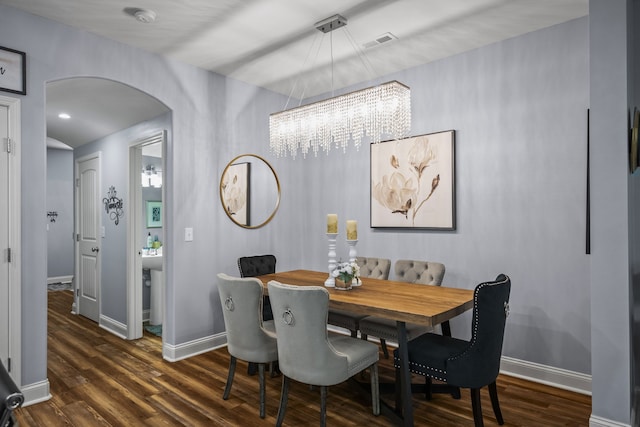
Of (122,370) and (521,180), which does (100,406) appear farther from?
(521,180)

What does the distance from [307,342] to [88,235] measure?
432 centimetres

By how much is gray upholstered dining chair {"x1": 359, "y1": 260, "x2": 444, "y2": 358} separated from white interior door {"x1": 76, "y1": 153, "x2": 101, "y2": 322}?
363 cm

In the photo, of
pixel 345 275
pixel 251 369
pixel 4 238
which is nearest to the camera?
pixel 4 238

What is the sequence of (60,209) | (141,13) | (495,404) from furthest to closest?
→ (60,209), (141,13), (495,404)

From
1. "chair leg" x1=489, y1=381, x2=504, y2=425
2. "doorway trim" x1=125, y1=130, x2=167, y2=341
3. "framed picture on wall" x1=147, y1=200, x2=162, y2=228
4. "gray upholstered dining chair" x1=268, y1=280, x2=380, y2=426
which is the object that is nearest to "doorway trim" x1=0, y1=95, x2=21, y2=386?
"doorway trim" x1=125, y1=130, x2=167, y2=341

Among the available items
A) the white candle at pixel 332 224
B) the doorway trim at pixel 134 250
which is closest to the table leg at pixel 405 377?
the white candle at pixel 332 224

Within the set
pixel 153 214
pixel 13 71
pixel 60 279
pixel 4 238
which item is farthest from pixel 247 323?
pixel 60 279

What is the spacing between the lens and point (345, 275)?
2.95 m

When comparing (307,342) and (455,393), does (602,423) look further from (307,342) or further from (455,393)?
(307,342)

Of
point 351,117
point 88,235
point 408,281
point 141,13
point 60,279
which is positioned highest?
point 141,13

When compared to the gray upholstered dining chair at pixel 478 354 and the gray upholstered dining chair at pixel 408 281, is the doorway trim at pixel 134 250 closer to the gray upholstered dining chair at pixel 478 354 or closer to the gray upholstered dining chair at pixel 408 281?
the gray upholstered dining chair at pixel 408 281

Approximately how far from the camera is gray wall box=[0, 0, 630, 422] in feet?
7.52

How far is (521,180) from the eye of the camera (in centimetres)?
322

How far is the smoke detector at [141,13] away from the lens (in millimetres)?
2783
